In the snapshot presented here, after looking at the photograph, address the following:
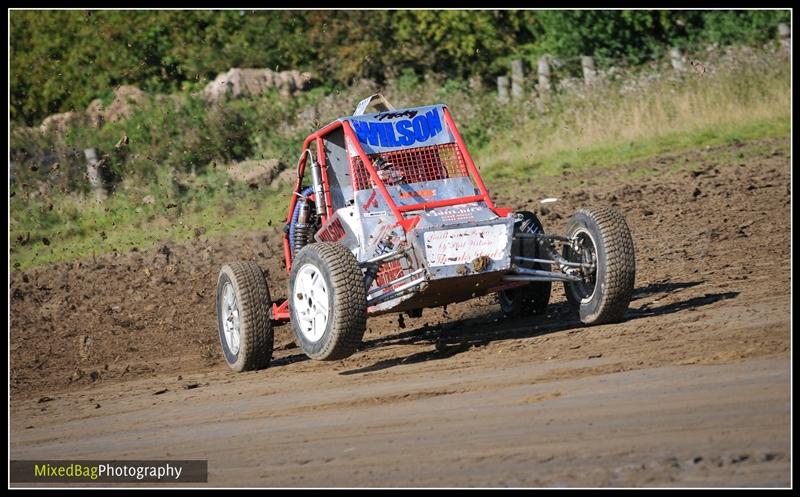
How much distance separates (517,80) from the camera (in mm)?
22578

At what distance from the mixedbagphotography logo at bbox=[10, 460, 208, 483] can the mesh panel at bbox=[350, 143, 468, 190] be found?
12.1 ft

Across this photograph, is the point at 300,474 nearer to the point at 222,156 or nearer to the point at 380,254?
the point at 380,254

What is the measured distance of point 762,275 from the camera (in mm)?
10500

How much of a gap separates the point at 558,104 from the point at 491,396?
1384 cm

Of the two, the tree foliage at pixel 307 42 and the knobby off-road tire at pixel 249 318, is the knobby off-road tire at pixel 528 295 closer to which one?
the knobby off-road tire at pixel 249 318

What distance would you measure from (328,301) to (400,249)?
71 cm

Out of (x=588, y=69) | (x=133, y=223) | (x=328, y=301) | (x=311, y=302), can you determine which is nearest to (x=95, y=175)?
(x=133, y=223)

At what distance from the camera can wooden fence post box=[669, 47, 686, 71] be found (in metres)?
21.0

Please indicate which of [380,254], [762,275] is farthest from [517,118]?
[380,254]

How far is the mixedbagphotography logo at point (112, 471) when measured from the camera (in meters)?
6.35

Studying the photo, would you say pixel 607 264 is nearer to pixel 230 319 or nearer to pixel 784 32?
pixel 230 319

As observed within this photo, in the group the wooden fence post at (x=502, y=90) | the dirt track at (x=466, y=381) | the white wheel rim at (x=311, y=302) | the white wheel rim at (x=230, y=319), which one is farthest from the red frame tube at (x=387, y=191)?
the wooden fence post at (x=502, y=90)

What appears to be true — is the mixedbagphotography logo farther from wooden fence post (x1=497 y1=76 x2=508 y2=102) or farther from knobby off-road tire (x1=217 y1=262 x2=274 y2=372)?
wooden fence post (x1=497 y1=76 x2=508 y2=102)

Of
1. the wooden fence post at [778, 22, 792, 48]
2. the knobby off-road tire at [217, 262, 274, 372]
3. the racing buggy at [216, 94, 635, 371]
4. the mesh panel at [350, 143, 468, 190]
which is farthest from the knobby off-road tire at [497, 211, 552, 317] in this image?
the wooden fence post at [778, 22, 792, 48]
